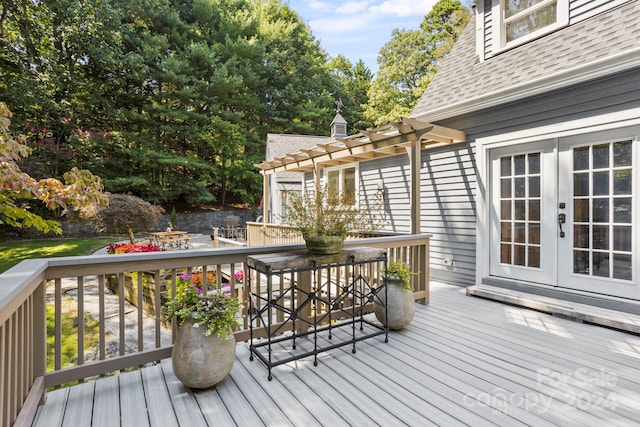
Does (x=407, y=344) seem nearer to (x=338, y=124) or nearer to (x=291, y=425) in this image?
(x=291, y=425)

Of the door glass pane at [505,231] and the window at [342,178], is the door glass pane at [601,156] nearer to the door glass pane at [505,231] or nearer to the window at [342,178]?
the door glass pane at [505,231]

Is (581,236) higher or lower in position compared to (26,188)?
lower

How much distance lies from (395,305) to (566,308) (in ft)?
6.86

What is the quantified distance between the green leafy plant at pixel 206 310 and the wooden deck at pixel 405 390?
448mm

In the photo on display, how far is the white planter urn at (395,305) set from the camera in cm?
325

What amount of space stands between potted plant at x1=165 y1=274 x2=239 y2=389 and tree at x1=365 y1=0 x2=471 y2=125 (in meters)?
17.5

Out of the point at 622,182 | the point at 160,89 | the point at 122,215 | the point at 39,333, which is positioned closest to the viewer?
the point at 39,333

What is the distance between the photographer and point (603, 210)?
3.78 meters

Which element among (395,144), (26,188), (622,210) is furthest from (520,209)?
(26,188)

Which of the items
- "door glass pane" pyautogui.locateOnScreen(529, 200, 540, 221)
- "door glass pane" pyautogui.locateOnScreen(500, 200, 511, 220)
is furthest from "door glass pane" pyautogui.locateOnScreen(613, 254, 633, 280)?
"door glass pane" pyautogui.locateOnScreen(500, 200, 511, 220)

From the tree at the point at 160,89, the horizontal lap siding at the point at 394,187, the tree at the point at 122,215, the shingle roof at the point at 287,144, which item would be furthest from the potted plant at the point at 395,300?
the tree at the point at 160,89

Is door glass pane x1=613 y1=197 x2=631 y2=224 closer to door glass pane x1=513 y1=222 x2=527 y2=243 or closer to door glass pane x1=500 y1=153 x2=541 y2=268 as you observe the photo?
door glass pane x1=500 y1=153 x2=541 y2=268

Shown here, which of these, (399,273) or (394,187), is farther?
(394,187)

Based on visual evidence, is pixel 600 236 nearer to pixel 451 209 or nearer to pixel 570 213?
pixel 570 213
